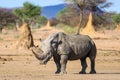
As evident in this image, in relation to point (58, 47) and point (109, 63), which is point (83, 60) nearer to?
point (58, 47)

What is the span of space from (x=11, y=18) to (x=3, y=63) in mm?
56992

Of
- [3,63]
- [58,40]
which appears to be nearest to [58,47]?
[58,40]

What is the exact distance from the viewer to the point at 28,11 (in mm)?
76688

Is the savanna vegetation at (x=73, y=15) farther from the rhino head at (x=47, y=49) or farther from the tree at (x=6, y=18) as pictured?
the rhino head at (x=47, y=49)

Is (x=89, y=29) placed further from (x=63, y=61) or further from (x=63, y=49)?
(x=63, y=61)

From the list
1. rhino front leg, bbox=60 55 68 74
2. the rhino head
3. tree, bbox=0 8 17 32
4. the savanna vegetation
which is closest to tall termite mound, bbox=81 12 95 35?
the savanna vegetation

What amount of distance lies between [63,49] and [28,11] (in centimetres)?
5811

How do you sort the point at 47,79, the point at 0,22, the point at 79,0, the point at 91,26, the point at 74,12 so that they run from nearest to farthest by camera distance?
the point at 47,79 → the point at 79,0 → the point at 91,26 → the point at 74,12 → the point at 0,22

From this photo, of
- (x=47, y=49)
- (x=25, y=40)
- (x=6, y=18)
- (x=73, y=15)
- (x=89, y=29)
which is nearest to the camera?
(x=47, y=49)

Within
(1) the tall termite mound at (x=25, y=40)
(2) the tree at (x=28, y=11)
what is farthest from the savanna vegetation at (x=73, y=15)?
(1) the tall termite mound at (x=25, y=40)

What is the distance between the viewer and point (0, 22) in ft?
243

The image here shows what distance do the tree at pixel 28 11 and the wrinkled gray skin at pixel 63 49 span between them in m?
57.0

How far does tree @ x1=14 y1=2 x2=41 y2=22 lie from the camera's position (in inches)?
3031

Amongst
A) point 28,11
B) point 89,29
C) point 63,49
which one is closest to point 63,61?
point 63,49
